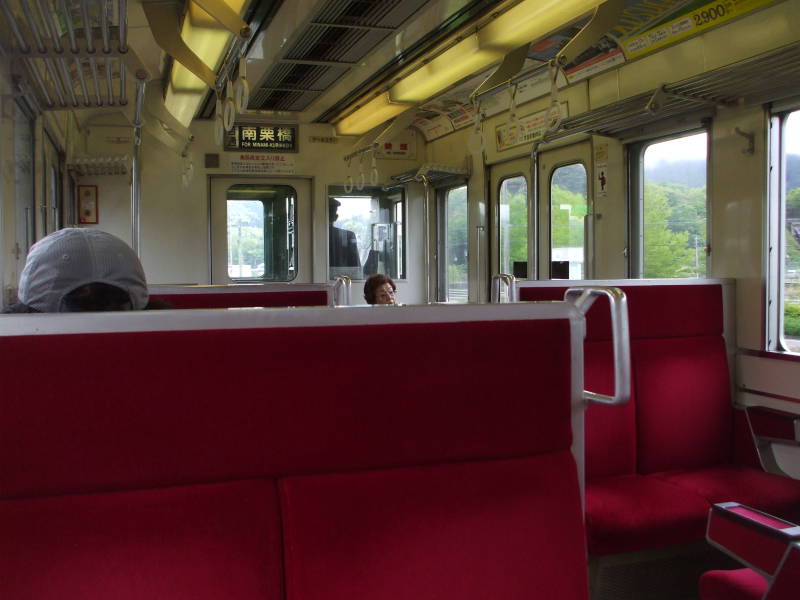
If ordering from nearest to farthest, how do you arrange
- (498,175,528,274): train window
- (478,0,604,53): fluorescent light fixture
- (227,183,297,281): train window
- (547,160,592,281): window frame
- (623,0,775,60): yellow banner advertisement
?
(478,0,604,53): fluorescent light fixture → (623,0,775,60): yellow banner advertisement → (547,160,592,281): window frame → (498,175,528,274): train window → (227,183,297,281): train window

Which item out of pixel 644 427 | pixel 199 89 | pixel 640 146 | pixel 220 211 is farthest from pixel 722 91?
pixel 220 211

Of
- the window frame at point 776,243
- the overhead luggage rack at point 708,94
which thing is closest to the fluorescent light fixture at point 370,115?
the overhead luggage rack at point 708,94

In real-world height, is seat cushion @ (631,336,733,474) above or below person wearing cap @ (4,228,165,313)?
below

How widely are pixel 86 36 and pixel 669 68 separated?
285 centimetres

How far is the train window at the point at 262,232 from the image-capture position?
23.2 ft

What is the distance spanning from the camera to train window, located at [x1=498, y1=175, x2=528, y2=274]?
18.9 ft

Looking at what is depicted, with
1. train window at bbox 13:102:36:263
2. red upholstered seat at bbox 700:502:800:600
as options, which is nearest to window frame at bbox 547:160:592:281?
red upholstered seat at bbox 700:502:800:600

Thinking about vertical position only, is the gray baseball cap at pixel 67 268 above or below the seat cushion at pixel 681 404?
above

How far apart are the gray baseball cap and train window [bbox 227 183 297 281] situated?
5.65 meters

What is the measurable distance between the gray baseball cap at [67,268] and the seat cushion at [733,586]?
5.35ft

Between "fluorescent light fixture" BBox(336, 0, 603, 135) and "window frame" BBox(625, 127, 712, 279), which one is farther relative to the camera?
"window frame" BBox(625, 127, 712, 279)

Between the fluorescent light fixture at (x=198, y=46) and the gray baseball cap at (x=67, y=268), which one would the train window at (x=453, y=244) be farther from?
the gray baseball cap at (x=67, y=268)

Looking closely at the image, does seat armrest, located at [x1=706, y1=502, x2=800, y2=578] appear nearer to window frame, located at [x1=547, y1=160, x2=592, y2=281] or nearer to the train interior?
the train interior

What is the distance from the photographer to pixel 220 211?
6.99m
